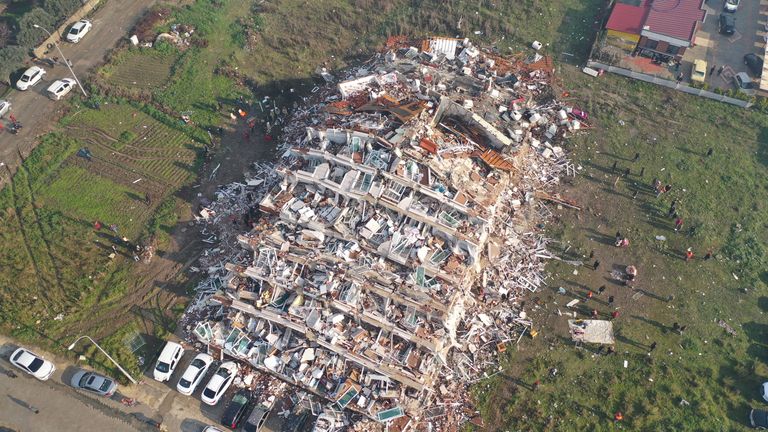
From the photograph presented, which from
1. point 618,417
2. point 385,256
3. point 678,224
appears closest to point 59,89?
point 385,256

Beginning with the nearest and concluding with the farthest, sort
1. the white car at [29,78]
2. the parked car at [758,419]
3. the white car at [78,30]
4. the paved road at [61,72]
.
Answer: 1. the parked car at [758,419]
2. the paved road at [61,72]
3. the white car at [29,78]
4. the white car at [78,30]

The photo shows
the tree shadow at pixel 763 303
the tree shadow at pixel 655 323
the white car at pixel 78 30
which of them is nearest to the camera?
the tree shadow at pixel 655 323

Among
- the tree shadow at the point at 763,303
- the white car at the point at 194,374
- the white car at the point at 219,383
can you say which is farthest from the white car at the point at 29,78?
the tree shadow at the point at 763,303

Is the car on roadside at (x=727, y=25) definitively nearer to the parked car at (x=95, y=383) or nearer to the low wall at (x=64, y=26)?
the parked car at (x=95, y=383)

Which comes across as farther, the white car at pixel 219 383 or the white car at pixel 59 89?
the white car at pixel 59 89

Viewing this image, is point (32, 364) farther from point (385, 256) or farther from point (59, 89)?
point (59, 89)

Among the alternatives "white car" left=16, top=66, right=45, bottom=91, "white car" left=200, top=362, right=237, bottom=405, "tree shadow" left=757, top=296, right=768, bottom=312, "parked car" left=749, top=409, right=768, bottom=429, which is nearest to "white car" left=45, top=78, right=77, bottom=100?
"white car" left=16, top=66, right=45, bottom=91

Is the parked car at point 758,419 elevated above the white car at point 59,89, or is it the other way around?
the white car at point 59,89
